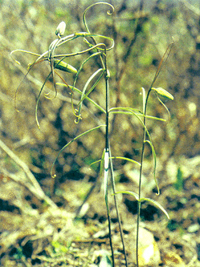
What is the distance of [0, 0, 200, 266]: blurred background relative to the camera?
44.7 inches

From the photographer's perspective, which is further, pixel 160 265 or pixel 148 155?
pixel 148 155

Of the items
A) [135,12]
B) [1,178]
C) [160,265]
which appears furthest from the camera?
[1,178]

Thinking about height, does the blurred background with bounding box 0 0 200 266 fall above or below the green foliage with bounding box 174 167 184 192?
above

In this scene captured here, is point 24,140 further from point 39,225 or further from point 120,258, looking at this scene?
point 120,258

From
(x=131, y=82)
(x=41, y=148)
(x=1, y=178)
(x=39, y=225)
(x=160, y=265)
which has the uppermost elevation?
(x=131, y=82)

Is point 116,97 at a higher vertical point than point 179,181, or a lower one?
higher

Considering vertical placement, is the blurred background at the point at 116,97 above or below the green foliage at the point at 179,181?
above

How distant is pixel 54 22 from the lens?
1149mm

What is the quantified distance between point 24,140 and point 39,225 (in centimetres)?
46

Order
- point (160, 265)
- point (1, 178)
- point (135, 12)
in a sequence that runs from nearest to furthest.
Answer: point (160, 265)
point (135, 12)
point (1, 178)

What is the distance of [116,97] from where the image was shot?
122 cm

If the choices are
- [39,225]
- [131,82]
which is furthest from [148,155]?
[39,225]

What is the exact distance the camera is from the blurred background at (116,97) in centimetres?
114

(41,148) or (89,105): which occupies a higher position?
(89,105)
